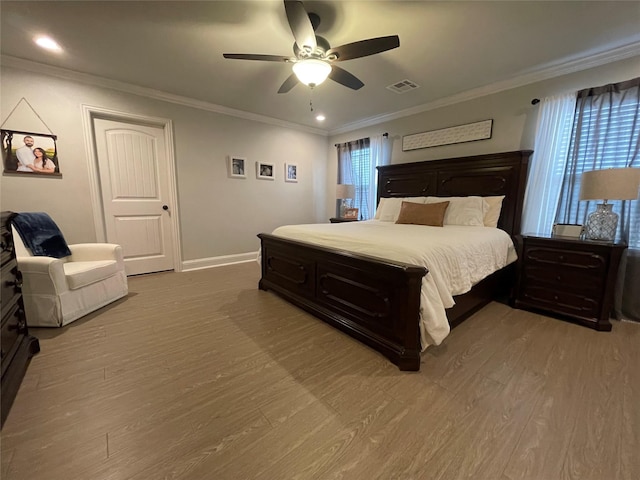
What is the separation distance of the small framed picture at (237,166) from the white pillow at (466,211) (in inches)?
125

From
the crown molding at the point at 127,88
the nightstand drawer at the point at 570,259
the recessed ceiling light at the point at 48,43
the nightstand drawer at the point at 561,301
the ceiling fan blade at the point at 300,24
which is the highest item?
the recessed ceiling light at the point at 48,43

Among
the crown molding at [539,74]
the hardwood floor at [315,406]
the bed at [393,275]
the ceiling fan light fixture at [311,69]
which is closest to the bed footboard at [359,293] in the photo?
the bed at [393,275]

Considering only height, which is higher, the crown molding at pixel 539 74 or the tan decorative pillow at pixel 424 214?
the crown molding at pixel 539 74

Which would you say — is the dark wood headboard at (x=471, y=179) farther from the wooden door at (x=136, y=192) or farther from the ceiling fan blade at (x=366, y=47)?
the wooden door at (x=136, y=192)

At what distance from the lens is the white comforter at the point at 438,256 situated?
1.65m

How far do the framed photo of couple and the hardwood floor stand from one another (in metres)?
1.91

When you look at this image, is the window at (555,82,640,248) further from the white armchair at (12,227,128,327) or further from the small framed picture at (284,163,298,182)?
the white armchair at (12,227,128,327)

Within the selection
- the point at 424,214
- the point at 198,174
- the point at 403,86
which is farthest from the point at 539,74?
the point at 198,174

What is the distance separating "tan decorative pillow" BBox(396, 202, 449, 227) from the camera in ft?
9.88

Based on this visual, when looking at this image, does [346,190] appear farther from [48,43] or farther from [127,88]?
[48,43]

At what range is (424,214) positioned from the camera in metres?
3.10

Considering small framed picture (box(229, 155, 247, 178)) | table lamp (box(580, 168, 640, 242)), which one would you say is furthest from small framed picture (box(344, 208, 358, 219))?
table lamp (box(580, 168, 640, 242))

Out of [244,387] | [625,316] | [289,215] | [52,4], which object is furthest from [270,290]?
[625,316]

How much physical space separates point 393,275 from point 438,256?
0.37 meters
